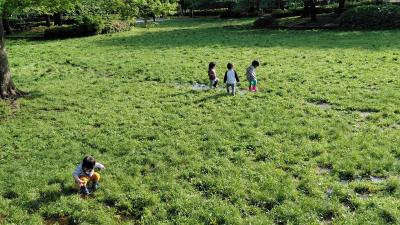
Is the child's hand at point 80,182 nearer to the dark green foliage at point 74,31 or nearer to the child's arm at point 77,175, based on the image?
the child's arm at point 77,175

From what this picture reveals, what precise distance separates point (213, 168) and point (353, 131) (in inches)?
157

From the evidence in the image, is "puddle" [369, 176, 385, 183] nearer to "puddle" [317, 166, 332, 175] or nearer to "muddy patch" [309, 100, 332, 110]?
"puddle" [317, 166, 332, 175]

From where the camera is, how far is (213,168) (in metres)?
9.52

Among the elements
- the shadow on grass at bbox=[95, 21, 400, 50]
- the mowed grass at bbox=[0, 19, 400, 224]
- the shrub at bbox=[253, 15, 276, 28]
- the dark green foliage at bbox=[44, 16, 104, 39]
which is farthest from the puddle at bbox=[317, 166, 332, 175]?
the dark green foliage at bbox=[44, 16, 104, 39]

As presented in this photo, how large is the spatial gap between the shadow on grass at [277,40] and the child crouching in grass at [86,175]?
18008 millimetres

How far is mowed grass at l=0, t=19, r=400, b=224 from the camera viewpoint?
799 cm

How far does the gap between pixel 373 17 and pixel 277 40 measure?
27.6 ft

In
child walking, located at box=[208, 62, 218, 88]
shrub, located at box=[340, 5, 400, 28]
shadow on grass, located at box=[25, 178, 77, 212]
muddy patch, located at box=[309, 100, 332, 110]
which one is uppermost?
shrub, located at box=[340, 5, 400, 28]

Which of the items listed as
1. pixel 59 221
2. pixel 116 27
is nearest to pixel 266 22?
pixel 116 27

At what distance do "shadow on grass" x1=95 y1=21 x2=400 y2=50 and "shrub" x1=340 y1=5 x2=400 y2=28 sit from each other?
2092 millimetres

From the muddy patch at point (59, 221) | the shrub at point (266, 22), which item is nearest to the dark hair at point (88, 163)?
the muddy patch at point (59, 221)

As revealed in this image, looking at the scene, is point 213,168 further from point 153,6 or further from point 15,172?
point 153,6

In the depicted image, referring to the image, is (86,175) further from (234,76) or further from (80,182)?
(234,76)

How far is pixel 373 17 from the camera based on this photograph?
31719 millimetres
